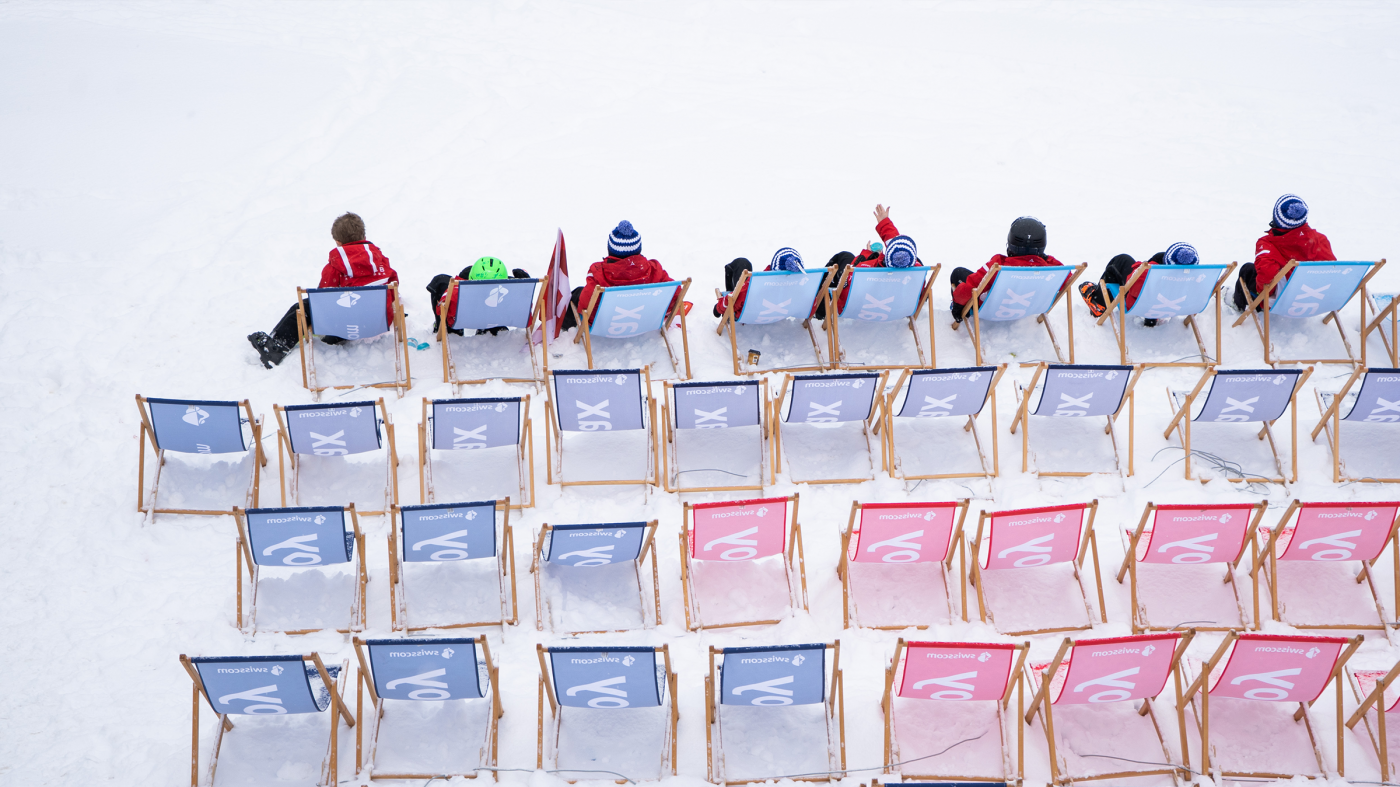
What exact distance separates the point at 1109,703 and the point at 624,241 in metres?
4.18

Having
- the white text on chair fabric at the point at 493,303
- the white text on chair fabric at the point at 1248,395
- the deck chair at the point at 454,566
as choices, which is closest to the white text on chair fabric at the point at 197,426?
the deck chair at the point at 454,566

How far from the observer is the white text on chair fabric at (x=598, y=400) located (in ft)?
21.3

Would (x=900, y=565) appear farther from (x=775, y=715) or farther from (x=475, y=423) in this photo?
(x=475, y=423)

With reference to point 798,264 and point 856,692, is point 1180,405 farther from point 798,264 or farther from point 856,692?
point 856,692

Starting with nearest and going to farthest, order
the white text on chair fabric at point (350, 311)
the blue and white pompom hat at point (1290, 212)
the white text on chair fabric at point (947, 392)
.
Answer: the white text on chair fabric at point (947, 392) < the white text on chair fabric at point (350, 311) < the blue and white pompom hat at point (1290, 212)

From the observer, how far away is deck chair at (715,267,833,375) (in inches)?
290

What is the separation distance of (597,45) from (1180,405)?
7032 mm

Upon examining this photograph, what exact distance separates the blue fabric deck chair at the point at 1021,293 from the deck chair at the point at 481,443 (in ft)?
10.9

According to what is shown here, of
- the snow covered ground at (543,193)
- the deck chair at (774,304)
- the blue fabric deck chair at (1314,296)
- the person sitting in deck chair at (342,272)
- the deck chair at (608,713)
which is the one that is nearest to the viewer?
the deck chair at (608,713)

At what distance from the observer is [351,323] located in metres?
7.29

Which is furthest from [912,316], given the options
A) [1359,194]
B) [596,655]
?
[1359,194]

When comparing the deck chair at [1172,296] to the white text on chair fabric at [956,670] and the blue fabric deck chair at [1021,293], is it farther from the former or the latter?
the white text on chair fabric at [956,670]

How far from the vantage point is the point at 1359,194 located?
31.9 feet

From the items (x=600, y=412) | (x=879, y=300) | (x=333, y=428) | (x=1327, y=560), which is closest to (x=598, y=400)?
(x=600, y=412)
